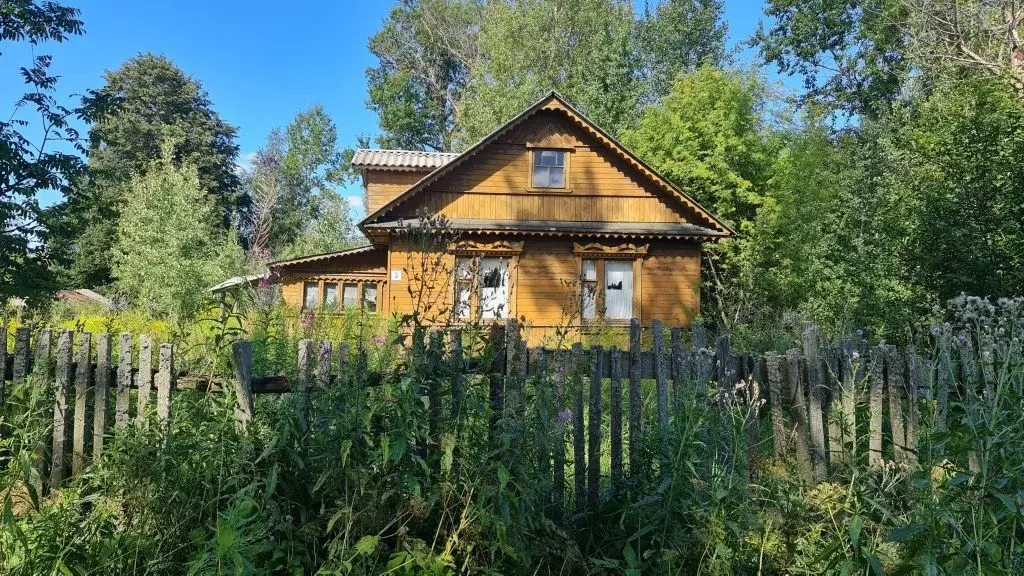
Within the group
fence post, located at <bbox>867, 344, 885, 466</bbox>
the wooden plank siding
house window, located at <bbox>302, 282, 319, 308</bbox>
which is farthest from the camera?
house window, located at <bbox>302, 282, 319, 308</bbox>

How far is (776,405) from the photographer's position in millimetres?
3707

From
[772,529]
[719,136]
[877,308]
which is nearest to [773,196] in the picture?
[719,136]

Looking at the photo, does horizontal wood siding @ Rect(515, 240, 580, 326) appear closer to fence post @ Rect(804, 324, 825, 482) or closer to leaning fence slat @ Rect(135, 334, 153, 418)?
fence post @ Rect(804, 324, 825, 482)

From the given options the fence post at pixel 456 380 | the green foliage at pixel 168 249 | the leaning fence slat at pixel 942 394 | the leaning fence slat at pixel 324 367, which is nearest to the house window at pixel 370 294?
the green foliage at pixel 168 249

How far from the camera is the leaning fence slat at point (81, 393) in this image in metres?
3.66

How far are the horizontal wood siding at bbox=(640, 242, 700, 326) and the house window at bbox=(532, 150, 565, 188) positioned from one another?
3316 mm

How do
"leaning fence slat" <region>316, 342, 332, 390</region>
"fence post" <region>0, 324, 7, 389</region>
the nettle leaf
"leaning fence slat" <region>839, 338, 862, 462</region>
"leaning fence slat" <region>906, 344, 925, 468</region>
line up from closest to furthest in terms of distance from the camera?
the nettle leaf
"leaning fence slat" <region>316, 342, 332, 390</region>
"leaning fence slat" <region>839, 338, 862, 462</region>
"leaning fence slat" <region>906, 344, 925, 468</region>
"fence post" <region>0, 324, 7, 389</region>

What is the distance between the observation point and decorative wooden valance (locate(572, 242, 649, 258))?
16.2m

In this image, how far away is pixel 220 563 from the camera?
2.07 meters

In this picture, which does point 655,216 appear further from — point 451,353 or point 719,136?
point 451,353

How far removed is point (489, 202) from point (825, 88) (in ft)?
72.3

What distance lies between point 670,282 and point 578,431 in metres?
13.6

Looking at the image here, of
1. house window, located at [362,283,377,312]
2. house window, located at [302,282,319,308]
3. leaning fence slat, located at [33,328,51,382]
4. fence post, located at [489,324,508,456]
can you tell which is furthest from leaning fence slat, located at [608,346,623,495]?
house window, located at [302,282,319,308]

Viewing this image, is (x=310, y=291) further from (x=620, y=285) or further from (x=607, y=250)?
(x=620, y=285)
